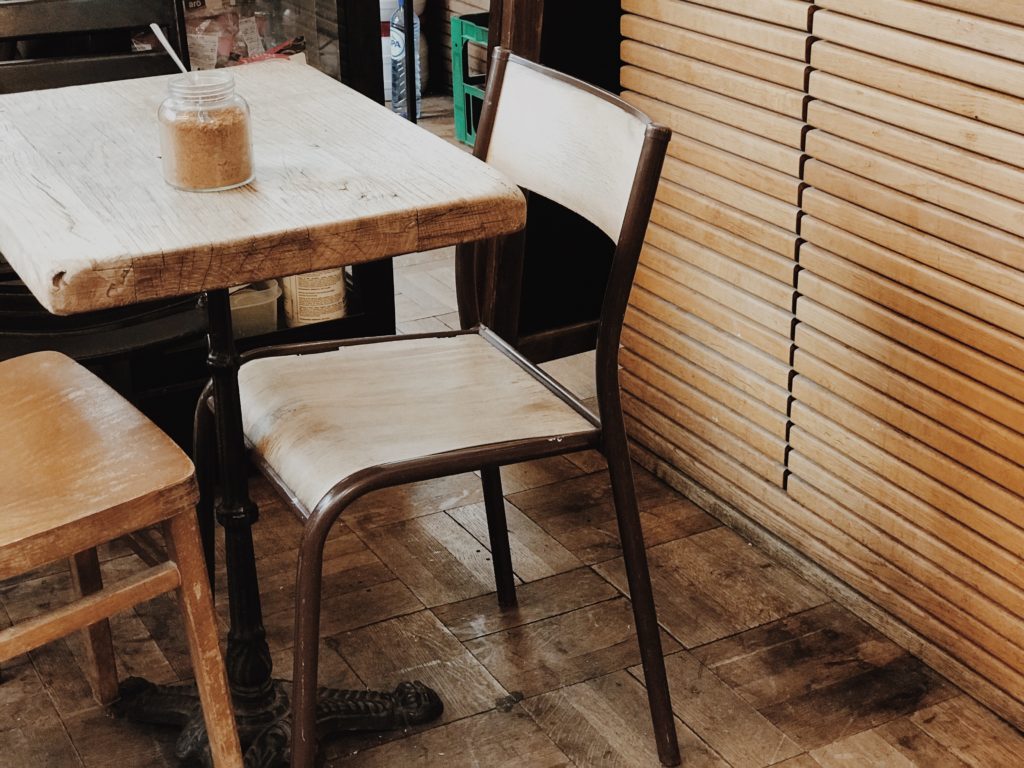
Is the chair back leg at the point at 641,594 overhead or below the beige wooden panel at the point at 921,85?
below

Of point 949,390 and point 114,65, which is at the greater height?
point 114,65

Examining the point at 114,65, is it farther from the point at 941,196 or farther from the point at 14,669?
the point at 941,196

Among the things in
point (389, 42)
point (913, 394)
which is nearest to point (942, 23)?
point (913, 394)

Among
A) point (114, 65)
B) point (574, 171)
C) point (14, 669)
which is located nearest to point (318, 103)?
point (574, 171)

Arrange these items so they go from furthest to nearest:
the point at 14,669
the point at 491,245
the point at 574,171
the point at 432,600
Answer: the point at 491,245 → the point at 432,600 → the point at 14,669 → the point at 574,171

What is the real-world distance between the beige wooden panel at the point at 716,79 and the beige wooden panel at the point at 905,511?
0.48 metres

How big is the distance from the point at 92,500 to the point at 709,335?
127cm

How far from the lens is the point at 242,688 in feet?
6.09

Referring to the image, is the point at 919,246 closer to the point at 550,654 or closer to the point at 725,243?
the point at 725,243

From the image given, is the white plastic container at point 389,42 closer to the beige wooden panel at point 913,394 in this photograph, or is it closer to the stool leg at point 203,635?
the beige wooden panel at point 913,394

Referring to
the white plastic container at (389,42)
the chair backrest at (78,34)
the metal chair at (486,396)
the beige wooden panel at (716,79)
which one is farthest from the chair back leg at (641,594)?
the white plastic container at (389,42)

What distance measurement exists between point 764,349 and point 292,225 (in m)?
1.14

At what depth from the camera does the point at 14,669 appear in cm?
210

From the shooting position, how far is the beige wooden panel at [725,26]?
2047 mm
